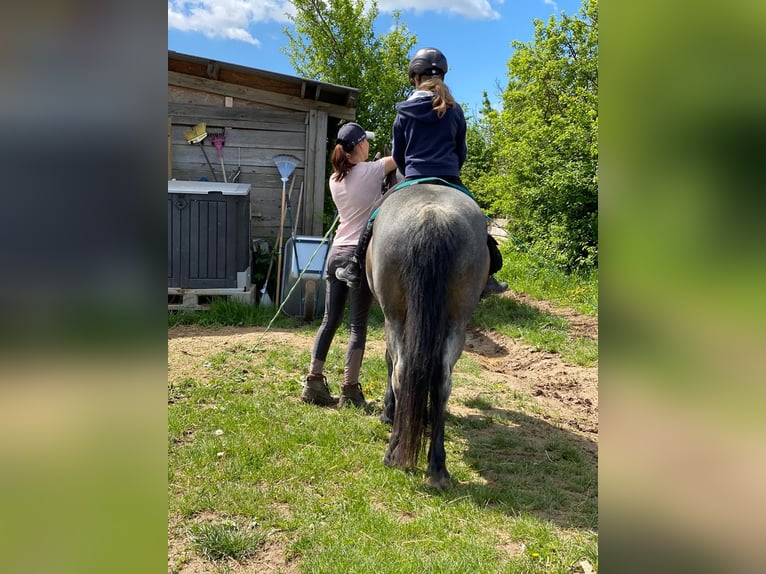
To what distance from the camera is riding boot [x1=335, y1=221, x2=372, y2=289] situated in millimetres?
3547

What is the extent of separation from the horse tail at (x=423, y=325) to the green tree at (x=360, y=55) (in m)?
12.4

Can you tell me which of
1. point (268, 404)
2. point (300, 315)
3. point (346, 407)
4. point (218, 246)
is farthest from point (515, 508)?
point (218, 246)

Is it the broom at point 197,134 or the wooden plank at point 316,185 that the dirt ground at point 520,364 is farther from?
the broom at point 197,134

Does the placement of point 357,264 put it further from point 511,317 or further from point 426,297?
point 511,317

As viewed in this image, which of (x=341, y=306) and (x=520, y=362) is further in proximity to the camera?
(x=520, y=362)

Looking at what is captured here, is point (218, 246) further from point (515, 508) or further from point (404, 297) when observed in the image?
point (515, 508)

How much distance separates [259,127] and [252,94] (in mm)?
518

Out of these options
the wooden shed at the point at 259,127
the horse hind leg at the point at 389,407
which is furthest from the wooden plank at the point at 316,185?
the horse hind leg at the point at 389,407

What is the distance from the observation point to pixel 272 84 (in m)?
8.51

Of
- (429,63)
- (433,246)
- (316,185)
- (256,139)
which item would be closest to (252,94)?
(256,139)

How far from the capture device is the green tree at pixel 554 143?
10.1m

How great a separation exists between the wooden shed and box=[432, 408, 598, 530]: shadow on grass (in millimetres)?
5476

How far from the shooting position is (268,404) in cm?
421
